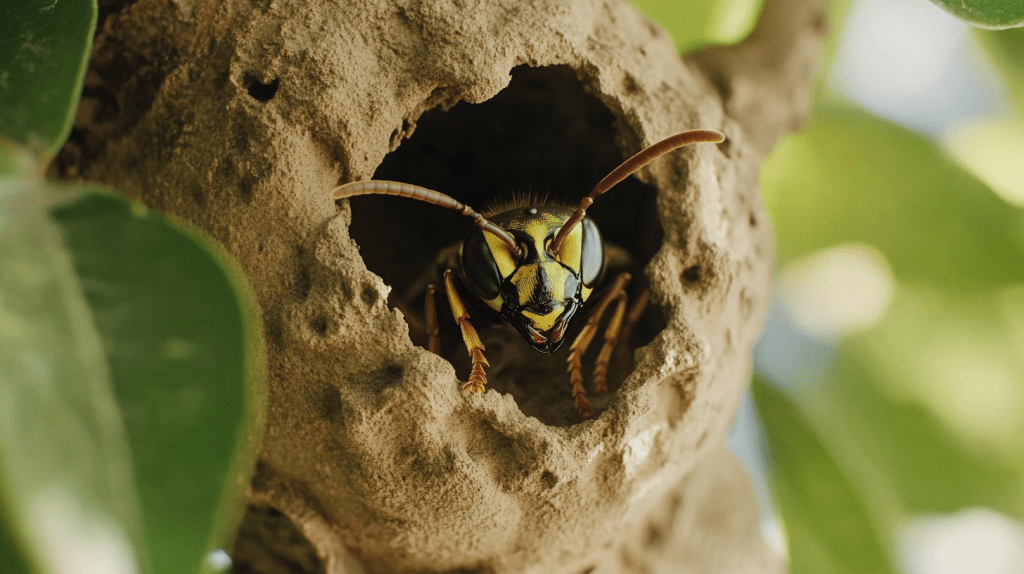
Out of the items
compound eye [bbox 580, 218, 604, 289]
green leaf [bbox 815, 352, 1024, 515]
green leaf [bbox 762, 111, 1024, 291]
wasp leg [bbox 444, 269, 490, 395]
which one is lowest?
wasp leg [bbox 444, 269, 490, 395]

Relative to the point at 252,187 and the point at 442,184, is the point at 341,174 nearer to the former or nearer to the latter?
the point at 252,187

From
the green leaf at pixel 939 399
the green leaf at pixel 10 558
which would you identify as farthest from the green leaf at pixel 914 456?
the green leaf at pixel 10 558

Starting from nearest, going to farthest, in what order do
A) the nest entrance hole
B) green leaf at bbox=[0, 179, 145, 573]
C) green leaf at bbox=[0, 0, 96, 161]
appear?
green leaf at bbox=[0, 179, 145, 573]
green leaf at bbox=[0, 0, 96, 161]
the nest entrance hole

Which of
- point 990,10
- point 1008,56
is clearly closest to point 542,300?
point 990,10

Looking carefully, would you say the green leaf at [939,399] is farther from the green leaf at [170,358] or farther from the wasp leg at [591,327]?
the green leaf at [170,358]

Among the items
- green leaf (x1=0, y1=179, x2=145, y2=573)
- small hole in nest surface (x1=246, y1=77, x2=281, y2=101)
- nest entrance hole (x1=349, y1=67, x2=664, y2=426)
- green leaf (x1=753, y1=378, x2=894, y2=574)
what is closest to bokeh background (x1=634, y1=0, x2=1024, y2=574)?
green leaf (x1=753, y1=378, x2=894, y2=574)

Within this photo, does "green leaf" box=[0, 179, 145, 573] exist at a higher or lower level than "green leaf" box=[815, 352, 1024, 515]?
lower

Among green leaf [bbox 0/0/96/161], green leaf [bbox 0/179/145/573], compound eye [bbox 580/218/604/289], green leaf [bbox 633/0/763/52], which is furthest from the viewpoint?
green leaf [bbox 633/0/763/52]

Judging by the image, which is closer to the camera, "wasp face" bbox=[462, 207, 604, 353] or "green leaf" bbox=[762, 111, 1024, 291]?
"wasp face" bbox=[462, 207, 604, 353]

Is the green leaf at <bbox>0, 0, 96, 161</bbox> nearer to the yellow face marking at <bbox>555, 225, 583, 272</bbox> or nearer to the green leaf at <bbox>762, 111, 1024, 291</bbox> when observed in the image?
the yellow face marking at <bbox>555, 225, 583, 272</bbox>
